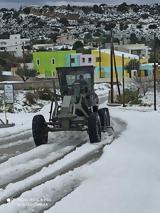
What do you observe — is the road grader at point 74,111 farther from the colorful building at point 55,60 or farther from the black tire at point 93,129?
the colorful building at point 55,60

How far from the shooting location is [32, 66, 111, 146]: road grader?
60.6 feet

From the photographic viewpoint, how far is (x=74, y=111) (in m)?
19.2

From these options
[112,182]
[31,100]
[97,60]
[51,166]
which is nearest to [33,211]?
[112,182]

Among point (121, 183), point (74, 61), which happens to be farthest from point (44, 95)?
point (74, 61)

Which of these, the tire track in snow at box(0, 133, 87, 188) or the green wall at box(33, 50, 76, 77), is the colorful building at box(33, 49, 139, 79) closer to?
the green wall at box(33, 50, 76, 77)

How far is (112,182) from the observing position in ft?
36.8

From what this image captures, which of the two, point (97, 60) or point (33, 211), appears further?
point (97, 60)

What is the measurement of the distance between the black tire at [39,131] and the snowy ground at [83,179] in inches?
14.9

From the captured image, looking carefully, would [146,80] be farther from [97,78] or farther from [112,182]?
[112,182]

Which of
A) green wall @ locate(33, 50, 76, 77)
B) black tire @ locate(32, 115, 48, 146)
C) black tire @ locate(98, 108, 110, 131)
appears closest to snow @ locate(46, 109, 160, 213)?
black tire @ locate(32, 115, 48, 146)

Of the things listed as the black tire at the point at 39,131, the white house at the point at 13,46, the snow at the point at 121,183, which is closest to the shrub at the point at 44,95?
the black tire at the point at 39,131

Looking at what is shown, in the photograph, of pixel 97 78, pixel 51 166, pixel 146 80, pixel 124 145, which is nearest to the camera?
pixel 51 166

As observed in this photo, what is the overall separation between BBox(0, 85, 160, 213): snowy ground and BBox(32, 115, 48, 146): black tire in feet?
1.24

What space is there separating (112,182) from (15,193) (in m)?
2.02
